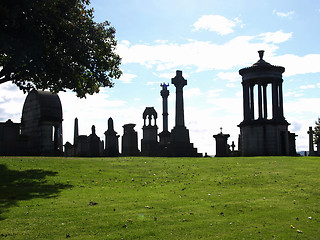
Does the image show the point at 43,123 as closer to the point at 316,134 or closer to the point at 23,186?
the point at 23,186

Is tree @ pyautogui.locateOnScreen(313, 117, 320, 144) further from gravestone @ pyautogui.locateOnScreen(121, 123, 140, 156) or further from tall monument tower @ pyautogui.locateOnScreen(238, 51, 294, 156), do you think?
gravestone @ pyautogui.locateOnScreen(121, 123, 140, 156)

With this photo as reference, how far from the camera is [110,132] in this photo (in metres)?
44.1

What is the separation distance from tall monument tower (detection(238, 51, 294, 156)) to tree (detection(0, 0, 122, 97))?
81.5 ft

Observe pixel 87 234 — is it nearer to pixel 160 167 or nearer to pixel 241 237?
pixel 241 237

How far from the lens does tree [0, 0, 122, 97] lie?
696 inches

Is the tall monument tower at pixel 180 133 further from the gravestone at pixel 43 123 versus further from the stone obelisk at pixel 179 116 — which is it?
the gravestone at pixel 43 123

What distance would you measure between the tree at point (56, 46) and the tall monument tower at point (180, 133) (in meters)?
16.1

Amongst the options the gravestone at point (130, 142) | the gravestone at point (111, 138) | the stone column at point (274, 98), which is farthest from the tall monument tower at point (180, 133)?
the stone column at point (274, 98)

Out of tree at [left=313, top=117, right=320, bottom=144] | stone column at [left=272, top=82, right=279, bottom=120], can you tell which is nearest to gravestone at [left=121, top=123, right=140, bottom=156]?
stone column at [left=272, top=82, right=279, bottom=120]

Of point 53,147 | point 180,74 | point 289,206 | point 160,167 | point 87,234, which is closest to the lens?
point 87,234

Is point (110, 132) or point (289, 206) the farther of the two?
point (110, 132)

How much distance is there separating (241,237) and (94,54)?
1599 centimetres

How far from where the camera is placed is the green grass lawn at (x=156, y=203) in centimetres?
891

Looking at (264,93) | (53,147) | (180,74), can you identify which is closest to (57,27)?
(53,147)
